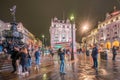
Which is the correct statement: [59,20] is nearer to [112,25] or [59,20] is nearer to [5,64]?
[112,25]

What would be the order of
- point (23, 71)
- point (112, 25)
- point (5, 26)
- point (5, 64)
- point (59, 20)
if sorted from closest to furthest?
point (23, 71) → point (5, 64) → point (112, 25) → point (5, 26) → point (59, 20)

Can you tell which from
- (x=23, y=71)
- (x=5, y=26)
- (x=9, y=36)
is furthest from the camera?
(x=5, y=26)

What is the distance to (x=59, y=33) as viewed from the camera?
366ft

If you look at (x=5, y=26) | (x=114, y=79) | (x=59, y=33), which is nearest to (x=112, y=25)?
(x=59, y=33)

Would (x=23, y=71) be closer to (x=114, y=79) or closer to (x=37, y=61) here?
(x=37, y=61)

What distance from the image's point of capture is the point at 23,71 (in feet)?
43.1

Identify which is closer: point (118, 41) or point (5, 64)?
point (5, 64)

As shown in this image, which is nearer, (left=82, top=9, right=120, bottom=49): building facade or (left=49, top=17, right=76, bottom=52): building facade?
(left=82, top=9, right=120, bottom=49): building facade

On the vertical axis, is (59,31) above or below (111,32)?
above

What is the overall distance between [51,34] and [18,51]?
96.3 m

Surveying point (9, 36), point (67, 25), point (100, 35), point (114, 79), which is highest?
point (67, 25)

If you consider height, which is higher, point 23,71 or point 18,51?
point 18,51

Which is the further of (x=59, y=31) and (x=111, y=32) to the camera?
(x=59, y=31)

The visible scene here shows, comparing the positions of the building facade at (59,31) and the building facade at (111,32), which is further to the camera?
the building facade at (59,31)
